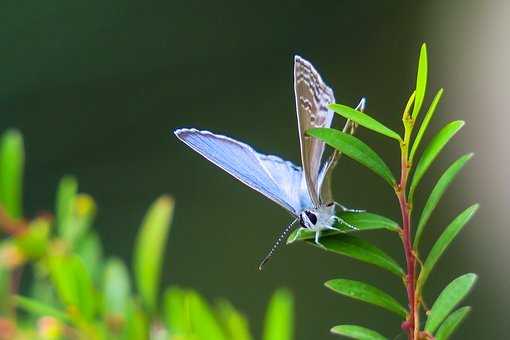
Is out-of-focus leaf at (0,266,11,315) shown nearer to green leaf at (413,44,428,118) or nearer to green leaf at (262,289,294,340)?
green leaf at (262,289,294,340)

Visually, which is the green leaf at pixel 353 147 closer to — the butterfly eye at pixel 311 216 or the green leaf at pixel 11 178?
the butterfly eye at pixel 311 216

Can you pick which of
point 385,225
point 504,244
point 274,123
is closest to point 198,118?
point 274,123

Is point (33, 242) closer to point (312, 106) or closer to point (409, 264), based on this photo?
point (312, 106)

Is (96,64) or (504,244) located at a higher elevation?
(96,64)

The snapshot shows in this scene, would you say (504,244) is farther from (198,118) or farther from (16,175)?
(16,175)

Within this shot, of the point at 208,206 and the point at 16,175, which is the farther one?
the point at 208,206

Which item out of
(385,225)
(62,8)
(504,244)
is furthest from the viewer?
(62,8)
